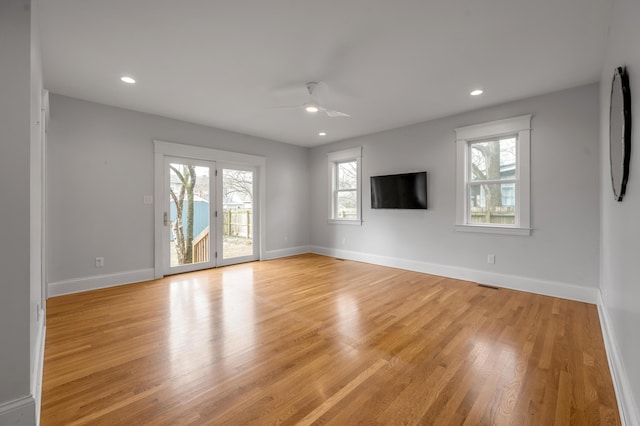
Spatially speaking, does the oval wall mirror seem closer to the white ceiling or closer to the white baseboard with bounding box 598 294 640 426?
the white ceiling

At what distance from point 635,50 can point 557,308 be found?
9.43ft

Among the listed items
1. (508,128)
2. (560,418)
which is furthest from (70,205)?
(508,128)

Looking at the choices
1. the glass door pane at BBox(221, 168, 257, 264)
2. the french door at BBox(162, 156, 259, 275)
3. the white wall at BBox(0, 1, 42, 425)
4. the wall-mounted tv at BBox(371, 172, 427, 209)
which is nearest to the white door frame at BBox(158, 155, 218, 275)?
the french door at BBox(162, 156, 259, 275)

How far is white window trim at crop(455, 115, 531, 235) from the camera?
12.5 feet

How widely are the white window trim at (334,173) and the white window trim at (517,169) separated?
6.50 ft

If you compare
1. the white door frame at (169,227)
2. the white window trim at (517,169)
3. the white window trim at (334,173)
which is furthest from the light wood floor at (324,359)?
the white window trim at (334,173)

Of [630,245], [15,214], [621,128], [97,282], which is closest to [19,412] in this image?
[15,214]

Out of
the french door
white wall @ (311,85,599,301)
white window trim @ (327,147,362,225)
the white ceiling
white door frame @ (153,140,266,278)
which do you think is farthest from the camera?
white window trim @ (327,147,362,225)

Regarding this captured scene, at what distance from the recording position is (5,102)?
1412mm

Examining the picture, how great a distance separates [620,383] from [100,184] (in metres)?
5.77

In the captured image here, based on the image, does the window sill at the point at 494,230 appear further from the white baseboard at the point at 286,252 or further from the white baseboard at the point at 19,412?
the white baseboard at the point at 19,412

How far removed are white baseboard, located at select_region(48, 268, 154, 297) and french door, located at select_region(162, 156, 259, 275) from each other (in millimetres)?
352

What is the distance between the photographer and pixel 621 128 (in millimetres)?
1656

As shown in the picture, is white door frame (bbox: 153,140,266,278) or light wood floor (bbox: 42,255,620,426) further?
white door frame (bbox: 153,140,266,278)
